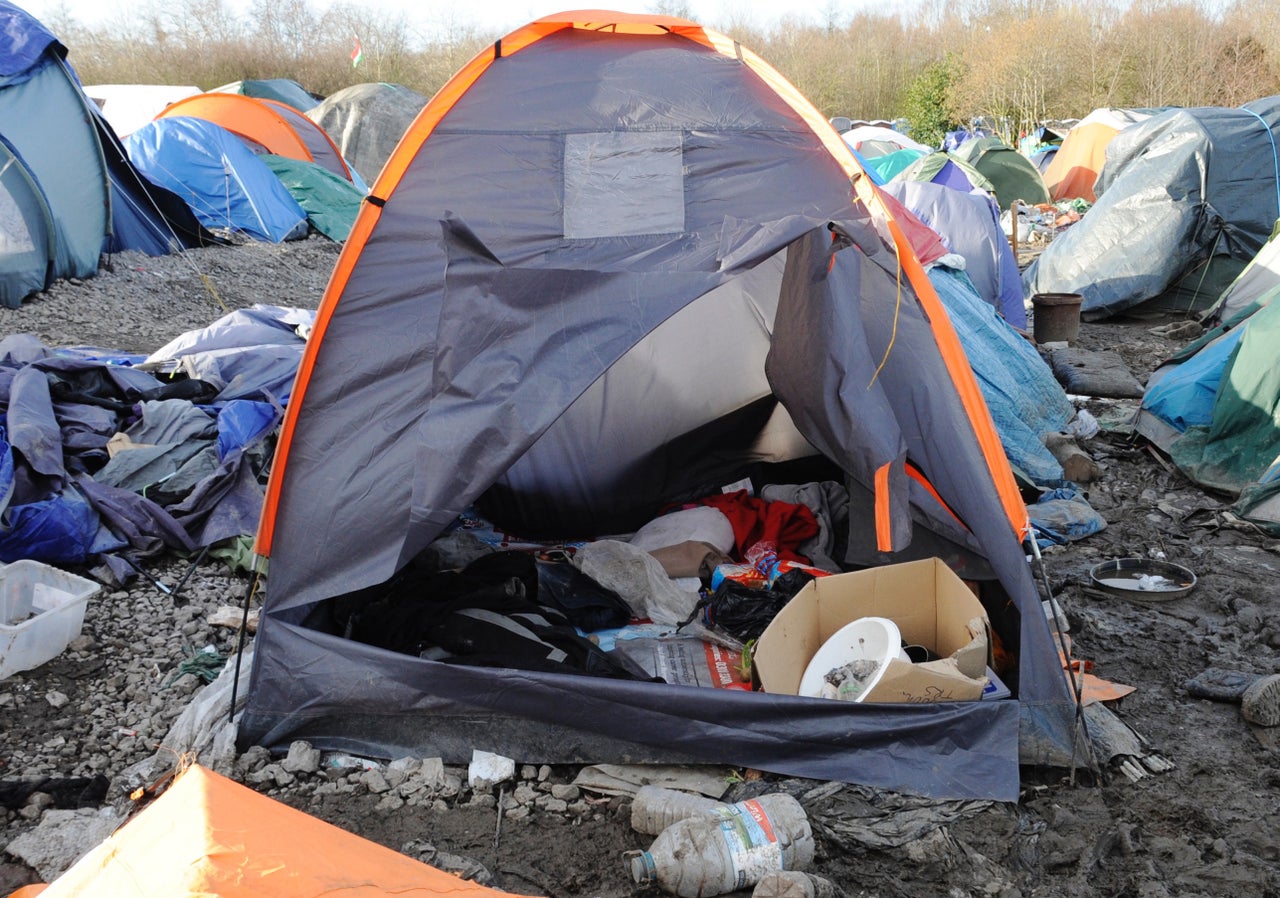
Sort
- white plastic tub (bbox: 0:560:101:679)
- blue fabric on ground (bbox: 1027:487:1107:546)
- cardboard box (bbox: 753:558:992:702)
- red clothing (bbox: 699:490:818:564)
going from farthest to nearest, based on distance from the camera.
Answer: blue fabric on ground (bbox: 1027:487:1107:546) → red clothing (bbox: 699:490:818:564) → white plastic tub (bbox: 0:560:101:679) → cardboard box (bbox: 753:558:992:702)

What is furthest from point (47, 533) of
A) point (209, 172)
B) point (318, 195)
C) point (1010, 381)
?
point (318, 195)

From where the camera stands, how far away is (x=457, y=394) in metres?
2.71

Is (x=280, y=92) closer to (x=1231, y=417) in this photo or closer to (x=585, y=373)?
(x=1231, y=417)

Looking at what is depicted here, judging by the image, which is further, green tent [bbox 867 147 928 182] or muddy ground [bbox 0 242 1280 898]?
green tent [bbox 867 147 928 182]

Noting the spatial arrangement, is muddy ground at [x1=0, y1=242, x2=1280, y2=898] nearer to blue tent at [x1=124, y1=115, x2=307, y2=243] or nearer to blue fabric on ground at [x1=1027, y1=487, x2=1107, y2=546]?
blue fabric on ground at [x1=1027, y1=487, x2=1107, y2=546]

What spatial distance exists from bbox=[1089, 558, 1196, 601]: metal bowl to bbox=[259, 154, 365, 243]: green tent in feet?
31.2

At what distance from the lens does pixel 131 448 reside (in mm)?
4488

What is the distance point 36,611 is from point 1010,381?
489 cm

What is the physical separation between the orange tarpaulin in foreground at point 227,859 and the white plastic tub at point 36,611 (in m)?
2.18

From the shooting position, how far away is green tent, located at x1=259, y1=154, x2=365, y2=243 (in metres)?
11.6

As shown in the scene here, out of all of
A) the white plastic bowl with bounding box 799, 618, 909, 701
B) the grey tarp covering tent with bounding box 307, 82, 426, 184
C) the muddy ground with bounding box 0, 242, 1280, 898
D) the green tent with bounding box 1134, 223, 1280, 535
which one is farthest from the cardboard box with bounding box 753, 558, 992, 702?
the grey tarp covering tent with bounding box 307, 82, 426, 184

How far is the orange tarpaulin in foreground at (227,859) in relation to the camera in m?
1.29

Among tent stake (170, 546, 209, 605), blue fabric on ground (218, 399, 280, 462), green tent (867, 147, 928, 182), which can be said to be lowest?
tent stake (170, 546, 209, 605)

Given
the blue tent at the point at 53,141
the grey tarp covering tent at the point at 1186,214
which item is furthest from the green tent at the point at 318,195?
the grey tarp covering tent at the point at 1186,214
